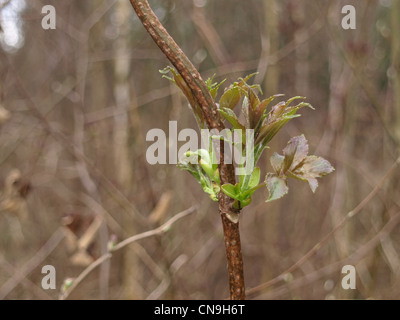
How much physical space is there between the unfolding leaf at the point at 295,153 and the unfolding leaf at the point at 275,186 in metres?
0.02

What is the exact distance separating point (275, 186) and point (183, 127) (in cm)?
231

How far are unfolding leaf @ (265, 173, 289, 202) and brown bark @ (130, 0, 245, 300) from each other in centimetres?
4

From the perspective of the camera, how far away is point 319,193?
307cm

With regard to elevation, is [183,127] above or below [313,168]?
above

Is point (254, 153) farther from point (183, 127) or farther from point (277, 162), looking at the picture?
point (183, 127)

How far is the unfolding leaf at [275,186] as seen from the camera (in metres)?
0.34

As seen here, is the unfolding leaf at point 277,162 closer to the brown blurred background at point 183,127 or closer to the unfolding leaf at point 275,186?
the unfolding leaf at point 275,186

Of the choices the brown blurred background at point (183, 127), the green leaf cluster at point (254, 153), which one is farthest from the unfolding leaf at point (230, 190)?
the brown blurred background at point (183, 127)

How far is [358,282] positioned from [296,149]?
7.40 feet

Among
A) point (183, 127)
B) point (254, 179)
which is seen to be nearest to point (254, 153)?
point (254, 179)

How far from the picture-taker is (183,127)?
8.66 feet

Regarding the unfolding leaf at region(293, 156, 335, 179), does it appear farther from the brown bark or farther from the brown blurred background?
the brown blurred background

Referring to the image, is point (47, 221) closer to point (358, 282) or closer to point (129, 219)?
point (129, 219)
